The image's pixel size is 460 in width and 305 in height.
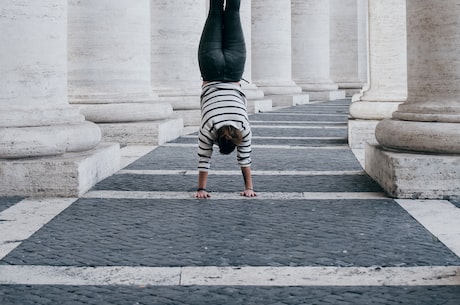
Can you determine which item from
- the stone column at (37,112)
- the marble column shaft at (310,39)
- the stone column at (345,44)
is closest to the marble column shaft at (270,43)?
the marble column shaft at (310,39)

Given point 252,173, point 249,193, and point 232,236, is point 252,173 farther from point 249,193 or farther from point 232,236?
point 232,236

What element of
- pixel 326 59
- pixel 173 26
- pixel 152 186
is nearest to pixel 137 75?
pixel 173 26

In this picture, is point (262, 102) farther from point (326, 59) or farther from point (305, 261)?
point (305, 261)

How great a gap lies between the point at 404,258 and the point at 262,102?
77.7 ft

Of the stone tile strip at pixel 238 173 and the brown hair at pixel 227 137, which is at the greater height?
the brown hair at pixel 227 137

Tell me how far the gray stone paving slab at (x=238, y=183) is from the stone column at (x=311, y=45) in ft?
103

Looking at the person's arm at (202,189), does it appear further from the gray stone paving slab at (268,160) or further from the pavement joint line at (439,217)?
the gray stone paving slab at (268,160)

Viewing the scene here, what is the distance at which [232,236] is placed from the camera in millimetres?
7777

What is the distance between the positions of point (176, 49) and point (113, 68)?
17.2 feet

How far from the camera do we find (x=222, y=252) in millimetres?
7082

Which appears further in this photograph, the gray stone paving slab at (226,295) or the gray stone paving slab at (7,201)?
the gray stone paving slab at (7,201)

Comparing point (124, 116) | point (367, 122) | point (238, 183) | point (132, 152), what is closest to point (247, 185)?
point (238, 183)

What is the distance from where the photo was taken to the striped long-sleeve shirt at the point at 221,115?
31.8 ft

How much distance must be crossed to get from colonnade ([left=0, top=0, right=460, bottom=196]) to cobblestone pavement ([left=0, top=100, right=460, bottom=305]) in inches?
26.6
